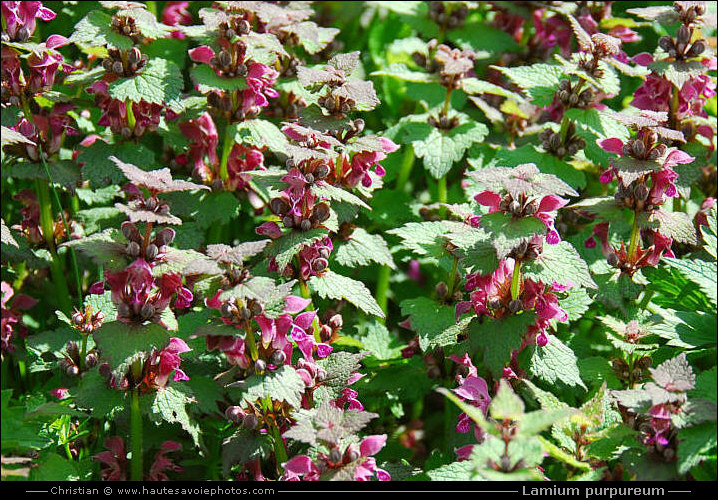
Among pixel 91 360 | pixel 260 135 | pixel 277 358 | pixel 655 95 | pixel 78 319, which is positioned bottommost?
pixel 91 360

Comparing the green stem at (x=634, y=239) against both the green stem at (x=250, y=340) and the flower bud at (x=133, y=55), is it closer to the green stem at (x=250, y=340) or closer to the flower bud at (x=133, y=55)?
the green stem at (x=250, y=340)

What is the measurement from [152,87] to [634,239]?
1.62 meters

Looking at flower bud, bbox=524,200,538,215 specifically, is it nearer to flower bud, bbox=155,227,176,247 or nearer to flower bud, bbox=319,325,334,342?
flower bud, bbox=319,325,334,342

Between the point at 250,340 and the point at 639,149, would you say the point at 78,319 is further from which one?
the point at 639,149

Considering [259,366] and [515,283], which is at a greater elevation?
[515,283]

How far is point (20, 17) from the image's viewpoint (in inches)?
101

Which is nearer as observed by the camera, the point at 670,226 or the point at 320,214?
the point at 320,214

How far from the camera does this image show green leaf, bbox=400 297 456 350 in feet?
→ 7.91

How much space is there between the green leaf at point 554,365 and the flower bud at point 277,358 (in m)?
0.73

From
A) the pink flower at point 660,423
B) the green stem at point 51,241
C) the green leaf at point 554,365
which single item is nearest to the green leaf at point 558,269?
the green leaf at point 554,365

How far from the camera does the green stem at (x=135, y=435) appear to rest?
2168 mm

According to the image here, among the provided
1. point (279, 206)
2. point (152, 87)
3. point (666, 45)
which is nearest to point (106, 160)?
point (152, 87)

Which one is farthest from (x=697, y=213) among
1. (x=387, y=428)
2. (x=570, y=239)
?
(x=387, y=428)
